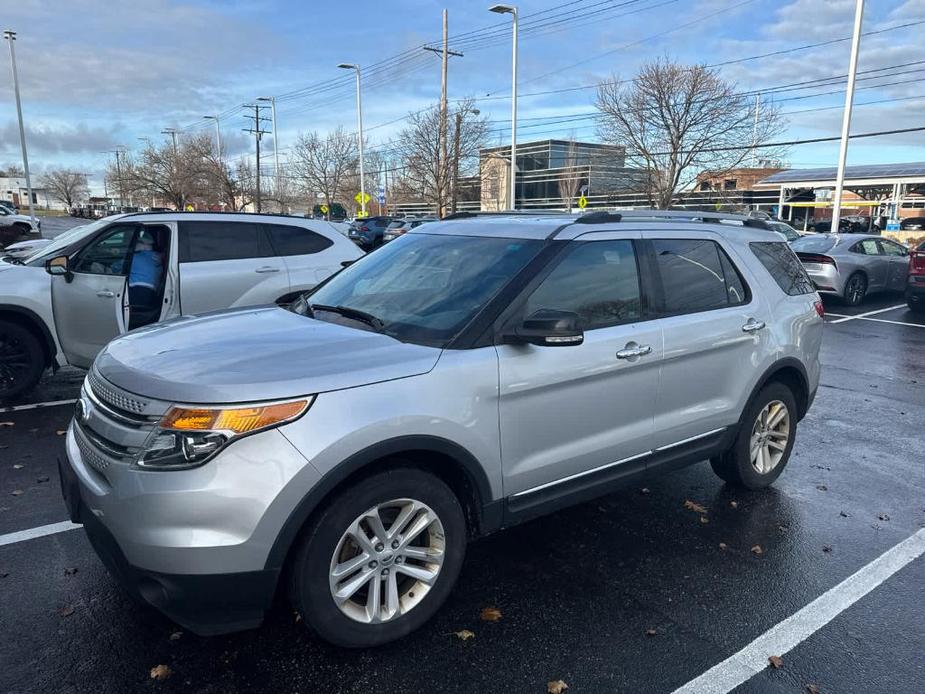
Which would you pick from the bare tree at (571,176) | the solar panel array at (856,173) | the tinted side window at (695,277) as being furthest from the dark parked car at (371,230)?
the solar panel array at (856,173)

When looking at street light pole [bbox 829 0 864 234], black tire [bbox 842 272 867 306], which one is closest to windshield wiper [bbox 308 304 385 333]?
black tire [bbox 842 272 867 306]

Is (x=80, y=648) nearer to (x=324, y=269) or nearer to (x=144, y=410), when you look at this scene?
(x=144, y=410)

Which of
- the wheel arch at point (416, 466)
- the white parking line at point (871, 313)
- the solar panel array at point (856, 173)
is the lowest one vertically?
the white parking line at point (871, 313)

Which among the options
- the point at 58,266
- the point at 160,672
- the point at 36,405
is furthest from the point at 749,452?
the point at 36,405

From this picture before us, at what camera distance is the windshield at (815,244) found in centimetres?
1477

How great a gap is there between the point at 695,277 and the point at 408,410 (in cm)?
230

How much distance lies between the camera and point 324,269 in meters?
7.43

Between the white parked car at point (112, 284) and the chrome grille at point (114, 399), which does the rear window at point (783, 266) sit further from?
the white parked car at point (112, 284)

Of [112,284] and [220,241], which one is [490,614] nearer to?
[112,284]

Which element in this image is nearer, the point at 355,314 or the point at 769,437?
the point at 355,314

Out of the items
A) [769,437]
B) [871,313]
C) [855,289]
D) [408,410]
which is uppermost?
[408,410]

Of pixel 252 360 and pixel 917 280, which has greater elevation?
pixel 252 360

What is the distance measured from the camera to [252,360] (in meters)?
2.79

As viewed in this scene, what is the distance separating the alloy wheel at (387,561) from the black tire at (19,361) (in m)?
5.14
